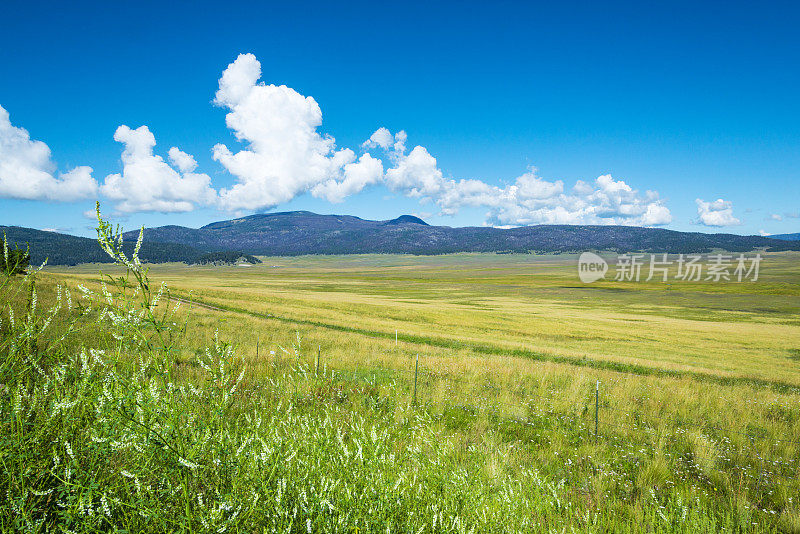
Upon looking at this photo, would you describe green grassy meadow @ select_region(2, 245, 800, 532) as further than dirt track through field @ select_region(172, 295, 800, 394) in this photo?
No

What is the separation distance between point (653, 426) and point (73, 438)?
11.4 m

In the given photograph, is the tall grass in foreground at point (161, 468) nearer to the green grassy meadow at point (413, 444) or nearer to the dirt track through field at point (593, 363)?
the green grassy meadow at point (413, 444)

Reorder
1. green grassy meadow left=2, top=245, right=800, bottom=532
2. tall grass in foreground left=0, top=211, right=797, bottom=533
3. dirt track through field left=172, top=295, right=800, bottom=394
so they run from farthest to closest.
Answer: dirt track through field left=172, top=295, right=800, bottom=394 < green grassy meadow left=2, top=245, right=800, bottom=532 < tall grass in foreground left=0, top=211, right=797, bottom=533

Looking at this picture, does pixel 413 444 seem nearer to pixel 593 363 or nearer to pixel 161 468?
pixel 161 468

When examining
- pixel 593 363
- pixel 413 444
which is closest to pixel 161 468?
pixel 413 444

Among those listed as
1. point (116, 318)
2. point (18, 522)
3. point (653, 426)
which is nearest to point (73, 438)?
point (18, 522)

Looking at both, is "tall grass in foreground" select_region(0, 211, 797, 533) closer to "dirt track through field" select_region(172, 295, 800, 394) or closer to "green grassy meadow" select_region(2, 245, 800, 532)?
"green grassy meadow" select_region(2, 245, 800, 532)

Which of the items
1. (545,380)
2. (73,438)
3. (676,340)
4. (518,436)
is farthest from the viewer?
(676,340)

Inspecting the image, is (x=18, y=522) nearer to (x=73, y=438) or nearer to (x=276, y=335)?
(x=73, y=438)

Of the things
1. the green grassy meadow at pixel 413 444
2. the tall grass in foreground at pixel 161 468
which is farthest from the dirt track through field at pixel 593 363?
the tall grass in foreground at pixel 161 468

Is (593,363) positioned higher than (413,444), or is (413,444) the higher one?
(413,444)

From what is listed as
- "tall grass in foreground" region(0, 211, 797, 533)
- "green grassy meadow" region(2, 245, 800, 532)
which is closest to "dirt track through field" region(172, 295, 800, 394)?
"green grassy meadow" region(2, 245, 800, 532)

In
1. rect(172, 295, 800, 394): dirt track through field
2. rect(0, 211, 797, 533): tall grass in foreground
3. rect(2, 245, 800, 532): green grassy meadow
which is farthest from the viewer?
rect(172, 295, 800, 394): dirt track through field

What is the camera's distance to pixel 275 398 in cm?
850
